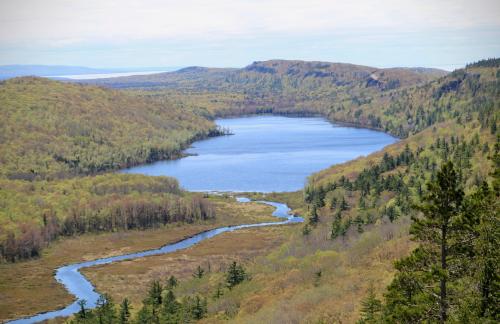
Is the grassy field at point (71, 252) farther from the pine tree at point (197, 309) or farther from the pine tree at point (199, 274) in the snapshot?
the pine tree at point (197, 309)

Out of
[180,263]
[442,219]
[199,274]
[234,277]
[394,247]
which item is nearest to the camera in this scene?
[442,219]

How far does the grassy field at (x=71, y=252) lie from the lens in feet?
340

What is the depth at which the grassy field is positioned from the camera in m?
104

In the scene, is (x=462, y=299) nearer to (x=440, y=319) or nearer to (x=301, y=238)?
(x=440, y=319)

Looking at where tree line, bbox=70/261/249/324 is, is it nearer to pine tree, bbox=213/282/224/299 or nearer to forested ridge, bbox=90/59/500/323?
pine tree, bbox=213/282/224/299

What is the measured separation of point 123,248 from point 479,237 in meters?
128

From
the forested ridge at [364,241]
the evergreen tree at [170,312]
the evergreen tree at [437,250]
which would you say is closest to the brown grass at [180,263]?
the forested ridge at [364,241]

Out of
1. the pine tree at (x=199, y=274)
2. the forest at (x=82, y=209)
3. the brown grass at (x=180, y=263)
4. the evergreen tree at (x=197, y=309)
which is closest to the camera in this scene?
the evergreen tree at (x=197, y=309)

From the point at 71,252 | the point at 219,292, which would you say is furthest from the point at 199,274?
the point at 71,252

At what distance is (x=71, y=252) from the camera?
461 feet

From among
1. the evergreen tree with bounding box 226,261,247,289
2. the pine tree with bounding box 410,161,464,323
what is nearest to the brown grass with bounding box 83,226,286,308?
the evergreen tree with bounding box 226,261,247,289

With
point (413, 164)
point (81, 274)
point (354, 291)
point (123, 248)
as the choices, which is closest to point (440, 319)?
point (354, 291)

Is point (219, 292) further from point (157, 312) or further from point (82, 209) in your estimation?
point (82, 209)

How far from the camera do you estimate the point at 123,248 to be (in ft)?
471
